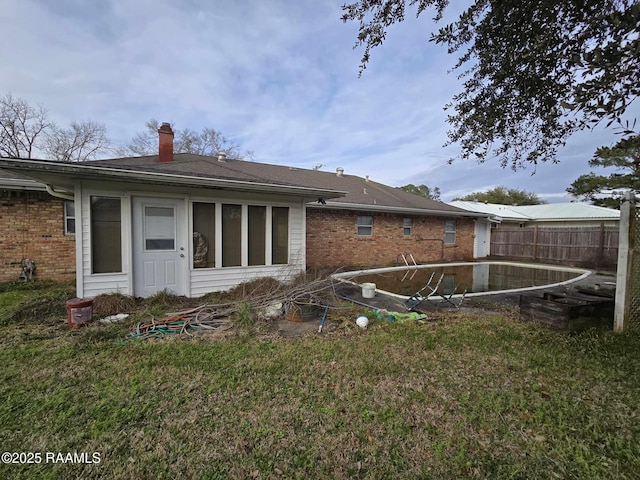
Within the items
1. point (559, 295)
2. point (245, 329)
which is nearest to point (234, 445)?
point (245, 329)

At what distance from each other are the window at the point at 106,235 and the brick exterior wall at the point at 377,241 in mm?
5929

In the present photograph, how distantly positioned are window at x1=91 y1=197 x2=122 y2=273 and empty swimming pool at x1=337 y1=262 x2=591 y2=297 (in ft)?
19.6

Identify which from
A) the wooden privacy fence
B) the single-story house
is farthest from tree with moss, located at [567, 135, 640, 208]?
the single-story house

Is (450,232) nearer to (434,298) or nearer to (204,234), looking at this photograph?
(434,298)

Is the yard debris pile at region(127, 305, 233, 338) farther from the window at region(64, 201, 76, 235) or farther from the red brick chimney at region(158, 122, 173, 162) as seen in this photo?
the window at region(64, 201, 76, 235)

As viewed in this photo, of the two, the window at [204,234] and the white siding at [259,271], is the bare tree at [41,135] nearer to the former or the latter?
the window at [204,234]

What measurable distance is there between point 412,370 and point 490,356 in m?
1.17

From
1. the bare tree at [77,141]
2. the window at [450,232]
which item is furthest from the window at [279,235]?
the bare tree at [77,141]

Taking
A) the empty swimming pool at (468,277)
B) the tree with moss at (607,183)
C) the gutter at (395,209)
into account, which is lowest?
the empty swimming pool at (468,277)

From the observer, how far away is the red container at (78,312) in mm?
4551

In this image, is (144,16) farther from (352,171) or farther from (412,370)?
(352,171)

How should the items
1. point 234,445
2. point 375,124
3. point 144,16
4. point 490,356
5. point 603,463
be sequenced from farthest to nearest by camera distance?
point 375,124 < point 144,16 < point 490,356 < point 234,445 < point 603,463

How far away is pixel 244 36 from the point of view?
693cm

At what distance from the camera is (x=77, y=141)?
67.5 ft
